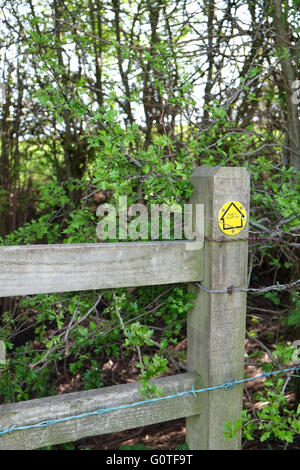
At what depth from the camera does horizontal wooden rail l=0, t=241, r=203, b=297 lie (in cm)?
154

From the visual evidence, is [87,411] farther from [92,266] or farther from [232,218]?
[232,218]

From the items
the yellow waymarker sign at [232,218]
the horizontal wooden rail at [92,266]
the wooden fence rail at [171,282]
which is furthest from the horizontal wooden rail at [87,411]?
the yellow waymarker sign at [232,218]

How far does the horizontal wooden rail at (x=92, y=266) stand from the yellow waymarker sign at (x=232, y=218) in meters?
0.16

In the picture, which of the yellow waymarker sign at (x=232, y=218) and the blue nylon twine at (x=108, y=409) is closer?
the blue nylon twine at (x=108, y=409)

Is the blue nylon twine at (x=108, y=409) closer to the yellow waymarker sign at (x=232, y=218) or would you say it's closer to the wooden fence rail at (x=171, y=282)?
the wooden fence rail at (x=171, y=282)

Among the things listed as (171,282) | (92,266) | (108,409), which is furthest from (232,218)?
(108,409)

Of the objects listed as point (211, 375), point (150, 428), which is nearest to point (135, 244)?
point (211, 375)

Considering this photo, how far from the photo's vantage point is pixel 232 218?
1.83 metres

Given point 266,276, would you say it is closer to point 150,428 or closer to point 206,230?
point 150,428

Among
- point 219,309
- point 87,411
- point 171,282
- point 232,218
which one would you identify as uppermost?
point 232,218

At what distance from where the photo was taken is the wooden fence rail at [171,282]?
1.61 m

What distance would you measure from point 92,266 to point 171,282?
0.36 metres

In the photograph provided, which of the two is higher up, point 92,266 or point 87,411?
point 92,266

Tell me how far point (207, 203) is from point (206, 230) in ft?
0.38
